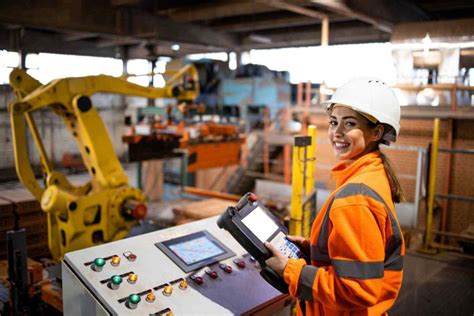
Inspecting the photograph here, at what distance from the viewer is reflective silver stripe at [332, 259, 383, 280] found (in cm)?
162

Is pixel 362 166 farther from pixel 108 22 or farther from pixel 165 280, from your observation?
pixel 108 22

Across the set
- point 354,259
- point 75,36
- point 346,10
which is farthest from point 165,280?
point 75,36

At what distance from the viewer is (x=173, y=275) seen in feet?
7.59

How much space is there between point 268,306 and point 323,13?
4.79 m

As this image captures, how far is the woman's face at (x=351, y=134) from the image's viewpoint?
185 centimetres

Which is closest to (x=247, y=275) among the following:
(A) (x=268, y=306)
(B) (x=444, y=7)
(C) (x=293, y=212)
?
(A) (x=268, y=306)

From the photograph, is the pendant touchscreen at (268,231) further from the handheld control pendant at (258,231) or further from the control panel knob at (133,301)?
the control panel knob at (133,301)

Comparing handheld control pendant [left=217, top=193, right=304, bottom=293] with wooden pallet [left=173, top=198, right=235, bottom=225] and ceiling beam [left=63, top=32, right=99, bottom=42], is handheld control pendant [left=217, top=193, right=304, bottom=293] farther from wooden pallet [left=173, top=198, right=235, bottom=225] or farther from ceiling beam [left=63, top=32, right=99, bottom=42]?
ceiling beam [left=63, top=32, right=99, bottom=42]

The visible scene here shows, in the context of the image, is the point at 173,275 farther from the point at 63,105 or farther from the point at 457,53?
the point at 457,53

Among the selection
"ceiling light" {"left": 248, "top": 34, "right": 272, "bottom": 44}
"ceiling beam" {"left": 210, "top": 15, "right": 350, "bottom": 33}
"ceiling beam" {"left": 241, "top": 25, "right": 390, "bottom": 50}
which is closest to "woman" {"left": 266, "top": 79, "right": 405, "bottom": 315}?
"ceiling beam" {"left": 210, "top": 15, "right": 350, "bottom": 33}

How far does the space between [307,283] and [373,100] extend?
82cm

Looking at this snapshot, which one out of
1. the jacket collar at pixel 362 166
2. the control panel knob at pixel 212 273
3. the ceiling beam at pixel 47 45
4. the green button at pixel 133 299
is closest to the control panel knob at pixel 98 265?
the green button at pixel 133 299

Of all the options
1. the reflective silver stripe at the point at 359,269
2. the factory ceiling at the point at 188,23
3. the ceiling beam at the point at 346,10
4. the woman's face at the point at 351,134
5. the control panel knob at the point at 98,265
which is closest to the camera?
the reflective silver stripe at the point at 359,269

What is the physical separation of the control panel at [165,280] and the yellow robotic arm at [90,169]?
2.03m
